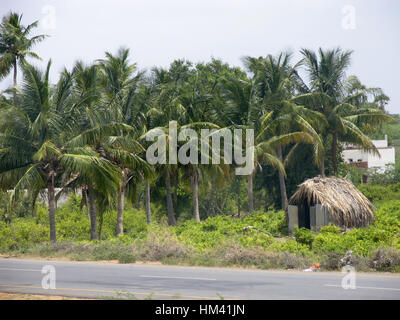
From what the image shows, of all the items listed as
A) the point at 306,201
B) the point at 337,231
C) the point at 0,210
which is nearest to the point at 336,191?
the point at 306,201

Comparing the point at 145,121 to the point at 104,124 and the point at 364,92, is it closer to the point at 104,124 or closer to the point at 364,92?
the point at 104,124

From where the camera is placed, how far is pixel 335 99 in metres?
34.3

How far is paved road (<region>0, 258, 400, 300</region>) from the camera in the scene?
11.6 meters

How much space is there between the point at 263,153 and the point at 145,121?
6683 millimetres

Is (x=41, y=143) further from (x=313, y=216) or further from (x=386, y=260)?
(x=386, y=260)

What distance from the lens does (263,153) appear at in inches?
1198

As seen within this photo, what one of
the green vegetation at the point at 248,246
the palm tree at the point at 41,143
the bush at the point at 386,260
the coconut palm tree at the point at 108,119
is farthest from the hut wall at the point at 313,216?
the palm tree at the point at 41,143

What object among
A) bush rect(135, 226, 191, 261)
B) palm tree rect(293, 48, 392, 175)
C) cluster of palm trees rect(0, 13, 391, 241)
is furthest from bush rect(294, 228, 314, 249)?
palm tree rect(293, 48, 392, 175)

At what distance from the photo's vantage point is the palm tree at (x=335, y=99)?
3344 centimetres

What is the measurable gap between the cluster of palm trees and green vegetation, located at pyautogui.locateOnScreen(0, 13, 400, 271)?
62 millimetres

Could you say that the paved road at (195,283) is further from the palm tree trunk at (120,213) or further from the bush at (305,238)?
the palm tree trunk at (120,213)

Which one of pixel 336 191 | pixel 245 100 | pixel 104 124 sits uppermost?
pixel 245 100

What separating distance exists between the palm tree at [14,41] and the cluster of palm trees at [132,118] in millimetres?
58

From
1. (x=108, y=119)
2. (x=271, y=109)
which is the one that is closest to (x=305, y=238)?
(x=108, y=119)
